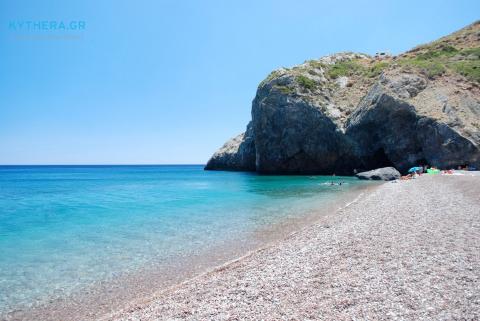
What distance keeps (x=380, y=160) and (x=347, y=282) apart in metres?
56.8

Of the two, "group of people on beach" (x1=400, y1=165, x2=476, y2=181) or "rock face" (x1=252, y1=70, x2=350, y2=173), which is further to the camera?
"rock face" (x1=252, y1=70, x2=350, y2=173)

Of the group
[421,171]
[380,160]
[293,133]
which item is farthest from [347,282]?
[293,133]

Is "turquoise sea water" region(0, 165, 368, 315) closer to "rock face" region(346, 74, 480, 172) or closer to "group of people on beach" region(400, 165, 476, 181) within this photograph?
"group of people on beach" region(400, 165, 476, 181)

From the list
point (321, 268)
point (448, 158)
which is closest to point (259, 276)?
point (321, 268)

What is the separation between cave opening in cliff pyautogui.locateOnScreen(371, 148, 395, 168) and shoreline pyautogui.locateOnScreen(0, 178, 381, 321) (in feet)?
162

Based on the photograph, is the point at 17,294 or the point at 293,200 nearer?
the point at 17,294

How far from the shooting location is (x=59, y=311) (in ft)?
26.5

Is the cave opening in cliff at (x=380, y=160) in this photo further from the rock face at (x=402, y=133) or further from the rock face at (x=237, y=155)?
the rock face at (x=237, y=155)

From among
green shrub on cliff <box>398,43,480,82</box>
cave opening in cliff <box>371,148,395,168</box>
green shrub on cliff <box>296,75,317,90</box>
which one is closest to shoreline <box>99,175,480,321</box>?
cave opening in cliff <box>371,148,395,168</box>

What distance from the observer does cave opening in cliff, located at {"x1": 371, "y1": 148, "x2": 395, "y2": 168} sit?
57719 millimetres

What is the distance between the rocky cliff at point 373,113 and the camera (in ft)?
157

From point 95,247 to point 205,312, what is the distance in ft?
31.2

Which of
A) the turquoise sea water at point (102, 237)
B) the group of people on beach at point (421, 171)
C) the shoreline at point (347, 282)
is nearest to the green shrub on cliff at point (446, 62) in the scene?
the group of people on beach at point (421, 171)

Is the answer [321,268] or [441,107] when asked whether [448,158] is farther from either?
[321,268]
